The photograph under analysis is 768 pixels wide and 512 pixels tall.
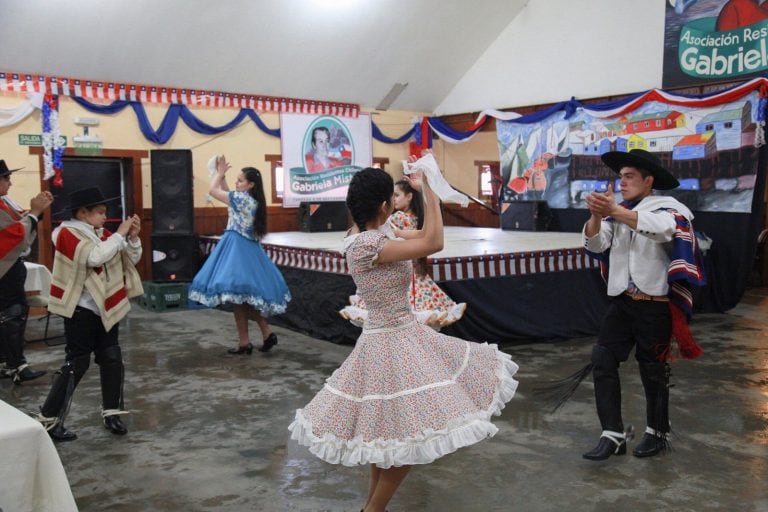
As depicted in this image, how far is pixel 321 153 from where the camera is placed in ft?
37.7

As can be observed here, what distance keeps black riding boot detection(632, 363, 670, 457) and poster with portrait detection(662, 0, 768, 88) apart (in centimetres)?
585

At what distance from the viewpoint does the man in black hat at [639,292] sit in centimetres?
337

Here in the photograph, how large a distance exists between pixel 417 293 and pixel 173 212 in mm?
4936

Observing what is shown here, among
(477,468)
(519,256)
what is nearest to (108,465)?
(477,468)

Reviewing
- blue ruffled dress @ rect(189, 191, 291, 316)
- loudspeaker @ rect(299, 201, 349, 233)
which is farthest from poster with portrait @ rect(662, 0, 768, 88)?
blue ruffled dress @ rect(189, 191, 291, 316)

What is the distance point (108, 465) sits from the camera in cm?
354

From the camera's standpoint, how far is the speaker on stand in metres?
8.84

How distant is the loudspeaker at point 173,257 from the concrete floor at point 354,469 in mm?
2909

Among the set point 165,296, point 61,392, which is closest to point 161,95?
point 165,296

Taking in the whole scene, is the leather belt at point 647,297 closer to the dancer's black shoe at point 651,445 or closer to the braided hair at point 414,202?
the dancer's black shoe at point 651,445

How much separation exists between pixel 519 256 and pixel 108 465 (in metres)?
4.15

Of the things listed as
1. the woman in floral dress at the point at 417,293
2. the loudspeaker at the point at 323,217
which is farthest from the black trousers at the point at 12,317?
the loudspeaker at the point at 323,217

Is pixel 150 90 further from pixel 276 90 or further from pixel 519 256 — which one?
pixel 519 256

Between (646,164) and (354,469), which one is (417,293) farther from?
(646,164)
